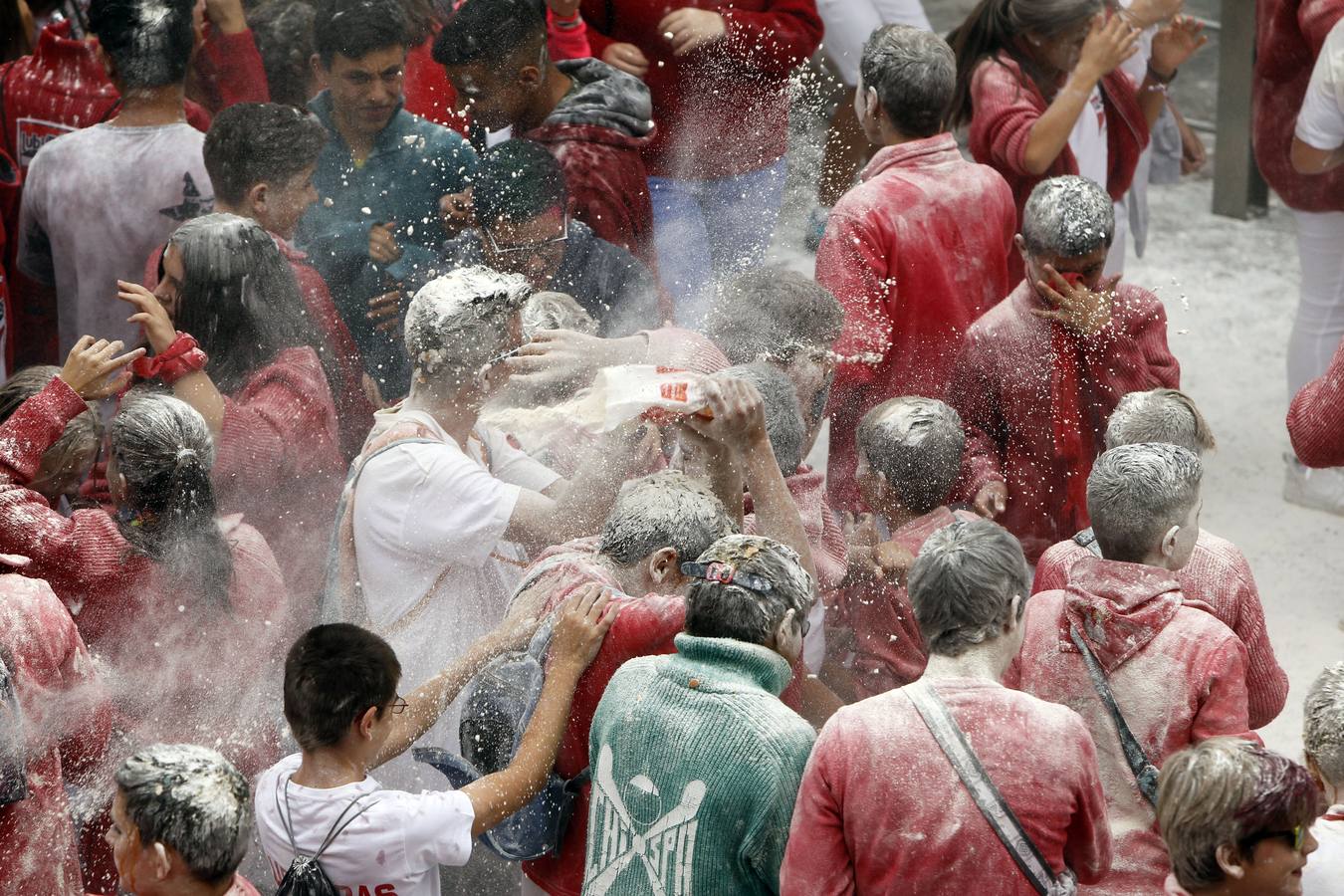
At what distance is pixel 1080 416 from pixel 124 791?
2.52 meters

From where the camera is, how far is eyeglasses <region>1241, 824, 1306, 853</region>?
2.61m

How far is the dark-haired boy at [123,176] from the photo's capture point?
493 centimetres

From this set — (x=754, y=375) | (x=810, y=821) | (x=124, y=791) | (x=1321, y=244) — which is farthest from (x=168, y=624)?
(x=1321, y=244)

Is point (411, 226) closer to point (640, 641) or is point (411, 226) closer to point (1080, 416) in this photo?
point (1080, 416)

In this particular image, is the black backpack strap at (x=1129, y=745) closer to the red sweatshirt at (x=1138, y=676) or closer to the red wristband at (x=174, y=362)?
the red sweatshirt at (x=1138, y=676)

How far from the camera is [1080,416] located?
4.45 meters

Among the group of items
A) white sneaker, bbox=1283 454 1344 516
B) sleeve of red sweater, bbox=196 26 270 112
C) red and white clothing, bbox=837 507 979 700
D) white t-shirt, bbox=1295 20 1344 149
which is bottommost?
white sneaker, bbox=1283 454 1344 516

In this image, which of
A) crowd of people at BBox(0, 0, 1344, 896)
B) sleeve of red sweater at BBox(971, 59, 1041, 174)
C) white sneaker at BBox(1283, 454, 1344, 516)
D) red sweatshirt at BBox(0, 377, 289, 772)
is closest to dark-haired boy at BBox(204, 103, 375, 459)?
crowd of people at BBox(0, 0, 1344, 896)

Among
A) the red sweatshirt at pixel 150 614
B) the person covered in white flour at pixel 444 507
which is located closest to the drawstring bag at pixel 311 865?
the person covered in white flour at pixel 444 507

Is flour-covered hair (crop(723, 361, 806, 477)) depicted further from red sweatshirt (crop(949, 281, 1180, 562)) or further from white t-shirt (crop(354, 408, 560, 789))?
red sweatshirt (crop(949, 281, 1180, 562))

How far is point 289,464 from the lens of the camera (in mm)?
4344

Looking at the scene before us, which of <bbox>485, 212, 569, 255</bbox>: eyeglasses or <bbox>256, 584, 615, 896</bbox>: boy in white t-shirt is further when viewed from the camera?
<bbox>485, 212, 569, 255</bbox>: eyeglasses

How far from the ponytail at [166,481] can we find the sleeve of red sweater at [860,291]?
173 centimetres

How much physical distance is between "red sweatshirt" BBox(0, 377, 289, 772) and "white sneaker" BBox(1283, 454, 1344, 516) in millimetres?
3606
